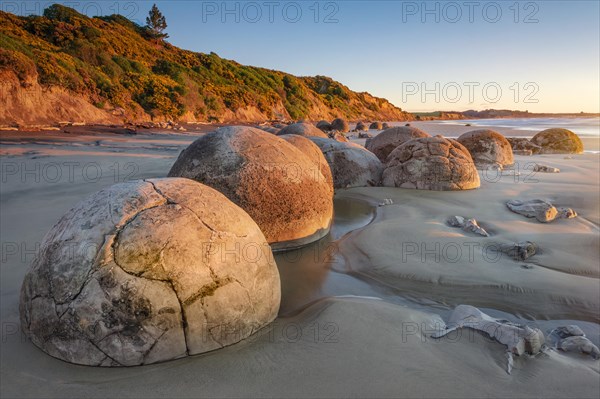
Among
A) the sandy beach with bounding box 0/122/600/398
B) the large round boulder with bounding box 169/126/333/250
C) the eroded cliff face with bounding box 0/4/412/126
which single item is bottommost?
the sandy beach with bounding box 0/122/600/398

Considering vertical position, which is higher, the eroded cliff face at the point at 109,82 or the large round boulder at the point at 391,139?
the eroded cliff face at the point at 109,82

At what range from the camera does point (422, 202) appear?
6.33 m

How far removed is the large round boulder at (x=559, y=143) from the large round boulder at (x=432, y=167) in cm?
891

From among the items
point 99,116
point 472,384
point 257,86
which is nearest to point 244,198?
point 472,384

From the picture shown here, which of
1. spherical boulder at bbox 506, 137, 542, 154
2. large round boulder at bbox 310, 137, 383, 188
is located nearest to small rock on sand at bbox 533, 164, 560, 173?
large round boulder at bbox 310, 137, 383, 188

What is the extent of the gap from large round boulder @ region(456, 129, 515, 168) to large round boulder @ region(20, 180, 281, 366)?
9695 mm

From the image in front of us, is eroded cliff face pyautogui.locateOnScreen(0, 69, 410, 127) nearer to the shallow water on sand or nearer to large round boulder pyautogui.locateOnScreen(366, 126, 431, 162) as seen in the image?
large round boulder pyautogui.locateOnScreen(366, 126, 431, 162)

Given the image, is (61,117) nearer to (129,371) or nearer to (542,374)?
(129,371)

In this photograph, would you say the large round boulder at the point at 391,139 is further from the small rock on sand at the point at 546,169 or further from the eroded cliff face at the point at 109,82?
the eroded cliff face at the point at 109,82

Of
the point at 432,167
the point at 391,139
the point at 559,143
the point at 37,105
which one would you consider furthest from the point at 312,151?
the point at 37,105

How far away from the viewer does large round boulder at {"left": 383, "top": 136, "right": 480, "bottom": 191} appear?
7.31m

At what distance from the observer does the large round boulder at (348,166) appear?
7.72m

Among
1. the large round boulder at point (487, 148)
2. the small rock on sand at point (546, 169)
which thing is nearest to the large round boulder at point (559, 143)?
the large round boulder at point (487, 148)

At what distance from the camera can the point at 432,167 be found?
744cm
